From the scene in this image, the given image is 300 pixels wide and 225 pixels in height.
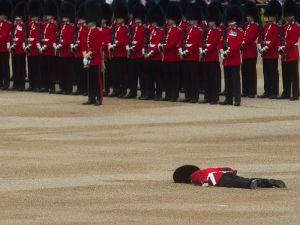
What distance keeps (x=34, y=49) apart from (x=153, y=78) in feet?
9.48

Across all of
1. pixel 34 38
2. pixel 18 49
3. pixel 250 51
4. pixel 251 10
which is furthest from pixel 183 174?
pixel 18 49

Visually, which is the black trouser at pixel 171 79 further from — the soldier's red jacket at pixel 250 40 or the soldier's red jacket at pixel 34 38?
the soldier's red jacket at pixel 34 38

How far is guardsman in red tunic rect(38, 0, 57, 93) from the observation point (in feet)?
85.7

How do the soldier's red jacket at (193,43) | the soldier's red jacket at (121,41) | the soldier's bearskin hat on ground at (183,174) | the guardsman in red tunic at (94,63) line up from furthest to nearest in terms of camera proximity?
the soldier's red jacket at (121,41) < the soldier's red jacket at (193,43) < the guardsman in red tunic at (94,63) < the soldier's bearskin hat on ground at (183,174)

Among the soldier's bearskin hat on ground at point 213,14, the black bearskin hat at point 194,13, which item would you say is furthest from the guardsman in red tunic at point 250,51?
the black bearskin hat at point 194,13

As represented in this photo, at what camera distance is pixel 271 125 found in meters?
19.7

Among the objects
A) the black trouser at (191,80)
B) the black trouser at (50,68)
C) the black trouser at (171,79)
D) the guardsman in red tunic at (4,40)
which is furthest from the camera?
the guardsman in red tunic at (4,40)

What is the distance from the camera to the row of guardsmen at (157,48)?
2359 cm

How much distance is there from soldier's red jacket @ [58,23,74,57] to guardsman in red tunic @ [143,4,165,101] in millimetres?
1608

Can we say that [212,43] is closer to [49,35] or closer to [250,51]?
[250,51]

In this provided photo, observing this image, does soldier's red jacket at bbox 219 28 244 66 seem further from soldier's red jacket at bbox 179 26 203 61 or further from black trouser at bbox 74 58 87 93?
black trouser at bbox 74 58 87 93

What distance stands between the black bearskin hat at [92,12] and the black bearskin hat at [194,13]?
1.63 meters

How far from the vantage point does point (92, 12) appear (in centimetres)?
2436

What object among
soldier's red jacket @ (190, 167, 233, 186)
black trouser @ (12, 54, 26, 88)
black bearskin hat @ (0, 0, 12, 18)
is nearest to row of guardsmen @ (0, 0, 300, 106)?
black trouser @ (12, 54, 26, 88)
